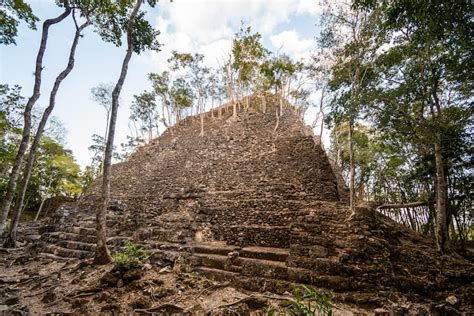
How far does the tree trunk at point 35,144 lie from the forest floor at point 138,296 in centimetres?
314

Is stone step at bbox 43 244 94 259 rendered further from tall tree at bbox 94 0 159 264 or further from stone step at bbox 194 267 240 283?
stone step at bbox 194 267 240 283

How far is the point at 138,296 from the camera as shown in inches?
149

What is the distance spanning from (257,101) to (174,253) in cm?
1585

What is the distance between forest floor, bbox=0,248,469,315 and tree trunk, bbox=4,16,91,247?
3144 millimetres

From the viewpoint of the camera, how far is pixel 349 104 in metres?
7.92

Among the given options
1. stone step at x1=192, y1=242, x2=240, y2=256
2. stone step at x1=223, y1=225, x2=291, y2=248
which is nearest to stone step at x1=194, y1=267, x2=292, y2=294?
stone step at x1=192, y1=242, x2=240, y2=256

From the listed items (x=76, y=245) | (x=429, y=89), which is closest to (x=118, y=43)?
(x=76, y=245)

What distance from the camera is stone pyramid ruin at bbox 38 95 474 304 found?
413 cm

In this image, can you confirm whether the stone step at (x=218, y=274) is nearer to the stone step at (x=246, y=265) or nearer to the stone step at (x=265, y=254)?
the stone step at (x=246, y=265)

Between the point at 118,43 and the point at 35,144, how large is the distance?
17.3 feet

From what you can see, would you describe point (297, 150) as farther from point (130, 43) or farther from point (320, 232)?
point (130, 43)

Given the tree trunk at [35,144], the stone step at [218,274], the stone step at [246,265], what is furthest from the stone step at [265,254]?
Answer: the tree trunk at [35,144]

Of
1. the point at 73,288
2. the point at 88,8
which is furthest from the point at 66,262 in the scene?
the point at 88,8

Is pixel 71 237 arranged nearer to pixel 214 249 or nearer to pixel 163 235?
pixel 163 235
